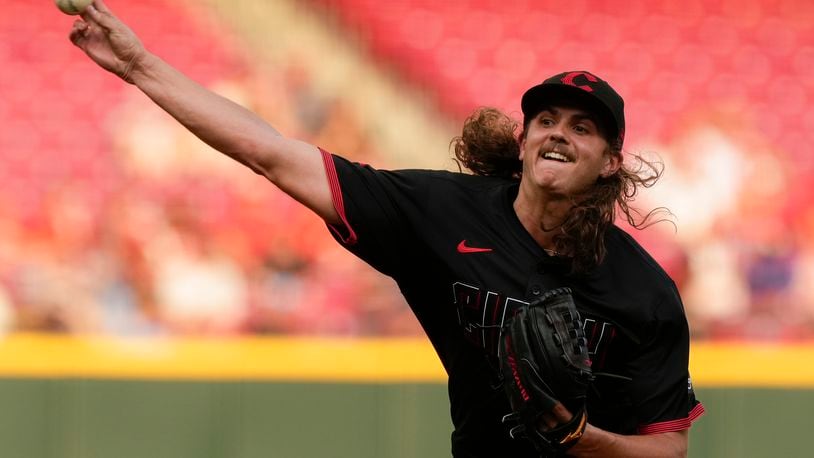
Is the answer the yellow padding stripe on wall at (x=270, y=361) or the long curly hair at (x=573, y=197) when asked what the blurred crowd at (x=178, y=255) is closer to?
the yellow padding stripe on wall at (x=270, y=361)

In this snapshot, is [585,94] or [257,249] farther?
[257,249]

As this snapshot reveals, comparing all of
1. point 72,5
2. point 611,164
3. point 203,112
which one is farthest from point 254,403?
point 72,5

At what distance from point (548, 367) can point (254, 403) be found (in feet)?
8.34

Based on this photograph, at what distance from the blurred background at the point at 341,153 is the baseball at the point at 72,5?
2.64m

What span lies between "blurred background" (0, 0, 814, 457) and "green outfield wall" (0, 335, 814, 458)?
19mm

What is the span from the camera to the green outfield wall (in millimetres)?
4680

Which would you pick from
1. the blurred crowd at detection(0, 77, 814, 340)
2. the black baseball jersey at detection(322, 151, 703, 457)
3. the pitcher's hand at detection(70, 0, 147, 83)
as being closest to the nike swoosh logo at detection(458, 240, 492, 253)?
the black baseball jersey at detection(322, 151, 703, 457)

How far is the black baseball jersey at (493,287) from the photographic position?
2.60 m

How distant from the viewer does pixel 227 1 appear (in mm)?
5301

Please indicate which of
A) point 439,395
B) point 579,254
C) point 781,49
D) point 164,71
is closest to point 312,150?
point 164,71

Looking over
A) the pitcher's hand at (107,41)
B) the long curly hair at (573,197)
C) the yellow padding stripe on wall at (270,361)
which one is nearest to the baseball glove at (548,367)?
the long curly hair at (573,197)

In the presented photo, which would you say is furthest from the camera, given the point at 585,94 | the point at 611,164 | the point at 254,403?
the point at 254,403

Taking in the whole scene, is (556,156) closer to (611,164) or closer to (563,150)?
(563,150)

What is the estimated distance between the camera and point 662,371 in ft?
8.71
